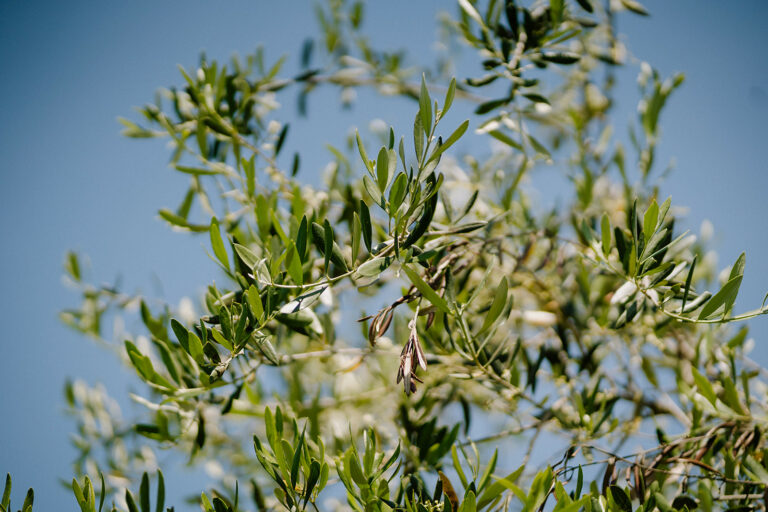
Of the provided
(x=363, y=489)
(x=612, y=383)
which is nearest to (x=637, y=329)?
(x=612, y=383)

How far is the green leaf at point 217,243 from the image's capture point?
78cm

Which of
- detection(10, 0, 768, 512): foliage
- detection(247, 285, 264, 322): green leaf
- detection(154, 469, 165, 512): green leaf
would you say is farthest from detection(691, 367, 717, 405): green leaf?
detection(154, 469, 165, 512): green leaf

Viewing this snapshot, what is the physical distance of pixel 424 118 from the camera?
662mm

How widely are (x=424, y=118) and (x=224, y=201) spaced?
74 cm

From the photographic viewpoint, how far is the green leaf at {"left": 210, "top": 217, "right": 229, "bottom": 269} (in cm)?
78

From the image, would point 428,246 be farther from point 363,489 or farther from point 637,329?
point 637,329

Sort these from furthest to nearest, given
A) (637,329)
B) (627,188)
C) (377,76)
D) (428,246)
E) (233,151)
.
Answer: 1. (377,76)
2. (637,329)
3. (627,188)
4. (233,151)
5. (428,246)

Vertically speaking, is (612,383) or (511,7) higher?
(511,7)

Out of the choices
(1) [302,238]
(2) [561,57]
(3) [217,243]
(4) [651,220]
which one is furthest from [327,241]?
(2) [561,57]

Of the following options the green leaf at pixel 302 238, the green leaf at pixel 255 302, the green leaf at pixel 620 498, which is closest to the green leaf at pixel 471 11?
the green leaf at pixel 302 238

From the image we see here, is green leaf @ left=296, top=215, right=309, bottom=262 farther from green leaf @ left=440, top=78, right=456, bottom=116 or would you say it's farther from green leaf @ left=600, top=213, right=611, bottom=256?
green leaf @ left=600, top=213, right=611, bottom=256

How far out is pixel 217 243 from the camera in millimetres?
802

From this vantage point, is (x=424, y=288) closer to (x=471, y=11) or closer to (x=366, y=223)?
(x=366, y=223)

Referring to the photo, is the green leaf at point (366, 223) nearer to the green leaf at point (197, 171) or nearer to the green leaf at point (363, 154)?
the green leaf at point (363, 154)
